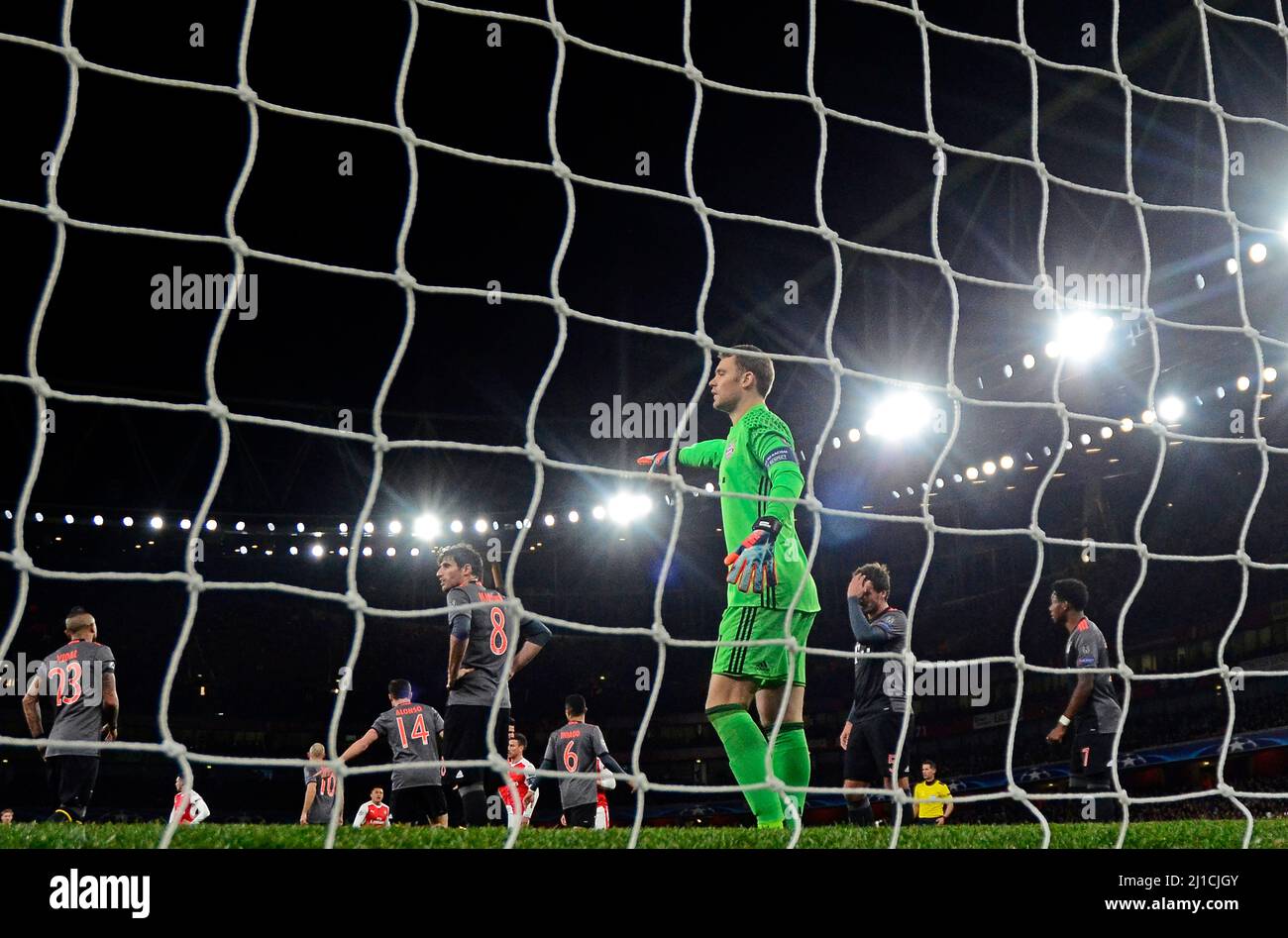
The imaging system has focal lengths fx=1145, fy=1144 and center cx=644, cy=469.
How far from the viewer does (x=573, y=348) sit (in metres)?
19.0

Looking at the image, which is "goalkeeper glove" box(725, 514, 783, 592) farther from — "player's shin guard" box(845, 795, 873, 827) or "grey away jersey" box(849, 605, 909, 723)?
"player's shin guard" box(845, 795, 873, 827)

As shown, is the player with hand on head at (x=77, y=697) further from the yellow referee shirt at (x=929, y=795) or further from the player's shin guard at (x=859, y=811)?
the yellow referee shirt at (x=929, y=795)

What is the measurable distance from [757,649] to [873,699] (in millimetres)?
2168

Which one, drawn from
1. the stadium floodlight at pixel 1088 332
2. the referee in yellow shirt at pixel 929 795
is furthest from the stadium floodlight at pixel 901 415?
the referee in yellow shirt at pixel 929 795

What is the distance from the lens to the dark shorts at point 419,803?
24.4 ft

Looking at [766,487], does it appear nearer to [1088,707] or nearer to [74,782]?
[1088,707]

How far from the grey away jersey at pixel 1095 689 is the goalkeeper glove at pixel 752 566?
2616 mm

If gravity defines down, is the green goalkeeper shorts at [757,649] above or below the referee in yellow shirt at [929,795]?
above

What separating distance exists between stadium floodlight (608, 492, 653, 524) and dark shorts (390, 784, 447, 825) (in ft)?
44.3

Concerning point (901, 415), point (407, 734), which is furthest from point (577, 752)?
point (901, 415)

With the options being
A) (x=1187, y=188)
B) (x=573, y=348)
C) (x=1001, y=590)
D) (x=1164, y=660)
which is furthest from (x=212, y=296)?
(x=1164, y=660)

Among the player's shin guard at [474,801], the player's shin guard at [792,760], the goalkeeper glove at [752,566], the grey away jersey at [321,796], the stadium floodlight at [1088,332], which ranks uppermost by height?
the stadium floodlight at [1088,332]
